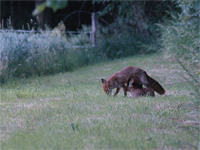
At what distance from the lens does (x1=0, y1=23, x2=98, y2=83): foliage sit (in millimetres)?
11250

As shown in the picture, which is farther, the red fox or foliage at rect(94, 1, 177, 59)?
foliage at rect(94, 1, 177, 59)

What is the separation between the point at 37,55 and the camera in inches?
529

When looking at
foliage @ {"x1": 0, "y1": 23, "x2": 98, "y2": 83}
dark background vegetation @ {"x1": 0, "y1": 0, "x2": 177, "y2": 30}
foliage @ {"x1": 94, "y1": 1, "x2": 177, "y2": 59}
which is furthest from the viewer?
dark background vegetation @ {"x1": 0, "y1": 0, "x2": 177, "y2": 30}

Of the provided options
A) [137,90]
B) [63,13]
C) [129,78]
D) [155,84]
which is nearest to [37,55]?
[129,78]

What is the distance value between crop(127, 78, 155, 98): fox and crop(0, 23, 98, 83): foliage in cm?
494

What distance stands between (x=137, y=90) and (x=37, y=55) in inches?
289

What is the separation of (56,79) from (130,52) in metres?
7.78

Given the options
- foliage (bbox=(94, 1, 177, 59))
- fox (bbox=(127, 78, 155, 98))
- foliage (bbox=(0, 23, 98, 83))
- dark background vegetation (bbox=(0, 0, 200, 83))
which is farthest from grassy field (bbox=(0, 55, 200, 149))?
foliage (bbox=(94, 1, 177, 59))

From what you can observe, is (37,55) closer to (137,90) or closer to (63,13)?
(137,90)

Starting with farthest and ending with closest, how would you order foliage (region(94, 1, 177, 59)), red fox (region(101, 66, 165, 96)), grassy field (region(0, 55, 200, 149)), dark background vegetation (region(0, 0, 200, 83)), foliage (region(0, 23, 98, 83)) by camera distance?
foliage (region(94, 1, 177, 59))
dark background vegetation (region(0, 0, 200, 83))
foliage (region(0, 23, 98, 83))
red fox (region(101, 66, 165, 96))
grassy field (region(0, 55, 200, 149))

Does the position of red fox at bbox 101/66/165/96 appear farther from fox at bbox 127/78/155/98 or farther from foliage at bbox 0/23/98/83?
foliage at bbox 0/23/98/83

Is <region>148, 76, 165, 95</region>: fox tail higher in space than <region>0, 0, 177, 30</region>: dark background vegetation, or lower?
lower

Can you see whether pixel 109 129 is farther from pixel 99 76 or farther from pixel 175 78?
pixel 99 76

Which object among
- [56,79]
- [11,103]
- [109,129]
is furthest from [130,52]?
[109,129]
